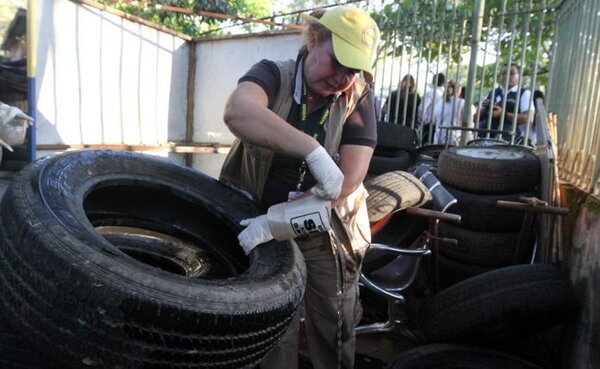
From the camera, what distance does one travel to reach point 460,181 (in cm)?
373

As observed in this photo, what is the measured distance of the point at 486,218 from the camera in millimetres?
3584

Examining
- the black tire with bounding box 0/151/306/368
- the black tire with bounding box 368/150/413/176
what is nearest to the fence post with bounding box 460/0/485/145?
the black tire with bounding box 368/150/413/176

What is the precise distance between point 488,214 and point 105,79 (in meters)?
4.69

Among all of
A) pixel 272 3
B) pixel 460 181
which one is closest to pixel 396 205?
pixel 460 181

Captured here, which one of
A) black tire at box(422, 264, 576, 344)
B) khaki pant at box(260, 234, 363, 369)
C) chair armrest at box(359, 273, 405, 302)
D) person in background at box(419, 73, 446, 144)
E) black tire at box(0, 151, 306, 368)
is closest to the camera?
black tire at box(0, 151, 306, 368)

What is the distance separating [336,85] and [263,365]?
136 centimetres

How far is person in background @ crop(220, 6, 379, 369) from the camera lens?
5.92 ft

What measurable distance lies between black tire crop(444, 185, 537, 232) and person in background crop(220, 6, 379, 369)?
5.18 ft

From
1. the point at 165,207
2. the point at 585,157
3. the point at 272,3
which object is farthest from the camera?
the point at 272,3

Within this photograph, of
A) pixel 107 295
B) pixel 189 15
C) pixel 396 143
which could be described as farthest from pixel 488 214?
pixel 189 15

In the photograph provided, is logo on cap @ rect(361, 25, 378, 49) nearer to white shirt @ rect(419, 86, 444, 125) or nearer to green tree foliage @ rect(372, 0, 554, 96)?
green tree foliage @ rect(372, 0, 554, 96)

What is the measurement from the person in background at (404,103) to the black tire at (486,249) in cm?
278

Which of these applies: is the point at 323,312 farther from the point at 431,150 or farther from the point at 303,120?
the point at 431,150

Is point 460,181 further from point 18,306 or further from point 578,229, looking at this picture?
point 18,306
